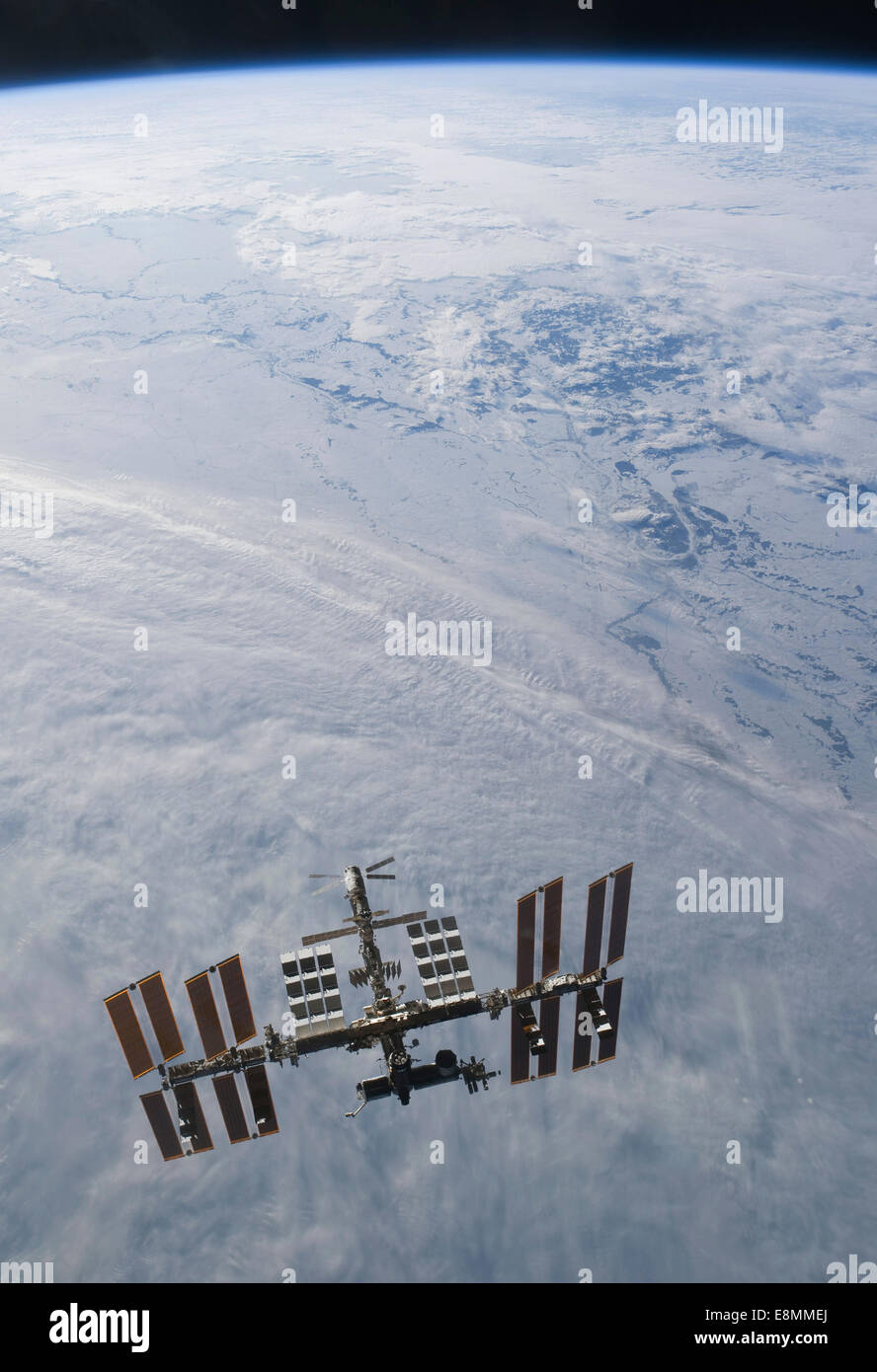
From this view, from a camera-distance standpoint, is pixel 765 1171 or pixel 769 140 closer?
pixel 765 1171

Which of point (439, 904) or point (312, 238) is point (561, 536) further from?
point (312, 238)

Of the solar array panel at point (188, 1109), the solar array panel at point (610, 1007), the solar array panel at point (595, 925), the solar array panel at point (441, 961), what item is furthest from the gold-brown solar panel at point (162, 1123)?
the solar array panel at point (595, 925)

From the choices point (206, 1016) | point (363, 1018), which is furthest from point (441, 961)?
point (206, 1016)

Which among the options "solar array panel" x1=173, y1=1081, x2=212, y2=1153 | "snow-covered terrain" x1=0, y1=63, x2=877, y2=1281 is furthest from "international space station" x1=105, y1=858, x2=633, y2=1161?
"snow-covered terrain" x1=0, y1=63, x2=877, y2=1281

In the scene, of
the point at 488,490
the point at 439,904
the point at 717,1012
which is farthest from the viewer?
the point at 488,490

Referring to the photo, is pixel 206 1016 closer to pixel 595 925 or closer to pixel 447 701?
pixel 595 925

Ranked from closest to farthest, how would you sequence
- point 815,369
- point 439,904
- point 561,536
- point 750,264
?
point 439,904, point 561,536, point 815,369, point 750,264

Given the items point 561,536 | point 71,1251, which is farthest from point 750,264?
point 71,1251
